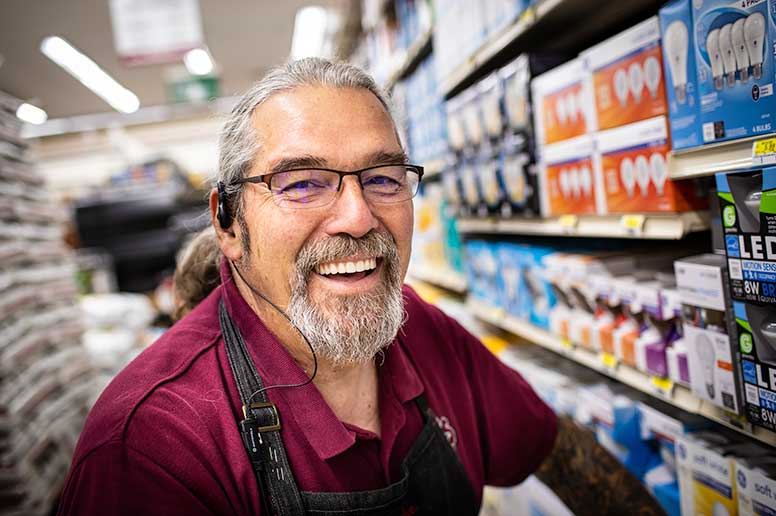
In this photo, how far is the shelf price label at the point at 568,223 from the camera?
197 cm

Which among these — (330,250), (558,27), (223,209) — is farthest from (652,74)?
(223,209)

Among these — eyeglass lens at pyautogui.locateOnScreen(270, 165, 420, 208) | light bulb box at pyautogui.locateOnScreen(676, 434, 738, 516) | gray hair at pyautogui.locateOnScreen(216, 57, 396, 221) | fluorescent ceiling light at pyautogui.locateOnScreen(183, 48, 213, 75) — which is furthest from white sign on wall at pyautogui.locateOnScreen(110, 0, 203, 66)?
light bulb box at pyautogui.locateOnScreen(676, 434, 738, 516)

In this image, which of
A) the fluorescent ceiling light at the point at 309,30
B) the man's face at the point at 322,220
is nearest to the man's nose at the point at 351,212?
the man's face at the point at 322,220

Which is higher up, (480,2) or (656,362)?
(480,2)

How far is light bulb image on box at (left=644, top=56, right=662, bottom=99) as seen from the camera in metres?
1.49

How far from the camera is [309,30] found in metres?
7.76

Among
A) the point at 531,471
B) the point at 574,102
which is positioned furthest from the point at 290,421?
the point at 574,102

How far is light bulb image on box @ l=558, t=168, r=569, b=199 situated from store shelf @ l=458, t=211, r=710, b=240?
8cm

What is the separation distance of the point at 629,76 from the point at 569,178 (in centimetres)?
43

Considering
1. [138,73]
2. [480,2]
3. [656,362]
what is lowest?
[656,362]

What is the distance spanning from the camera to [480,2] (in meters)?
2.43

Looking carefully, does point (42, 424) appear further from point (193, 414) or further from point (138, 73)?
point (138, 73)

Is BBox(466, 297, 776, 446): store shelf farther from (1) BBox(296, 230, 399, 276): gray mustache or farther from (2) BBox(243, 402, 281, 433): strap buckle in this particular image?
(2) BBox(243, 402, 281, 433): strap buckle

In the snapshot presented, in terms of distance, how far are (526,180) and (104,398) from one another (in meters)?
1.59
